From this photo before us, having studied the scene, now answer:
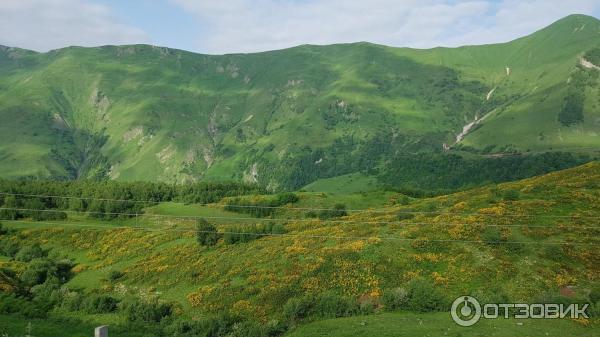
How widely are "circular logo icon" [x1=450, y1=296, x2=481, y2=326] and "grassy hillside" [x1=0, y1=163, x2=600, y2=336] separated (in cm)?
132

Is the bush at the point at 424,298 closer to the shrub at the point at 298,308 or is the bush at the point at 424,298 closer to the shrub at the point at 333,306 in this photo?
the shrub at the point at 333,306

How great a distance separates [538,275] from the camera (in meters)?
47.9

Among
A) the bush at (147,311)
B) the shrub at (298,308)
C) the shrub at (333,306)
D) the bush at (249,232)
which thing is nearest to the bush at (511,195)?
the bush at (249,232)

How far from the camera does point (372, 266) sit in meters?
55.4

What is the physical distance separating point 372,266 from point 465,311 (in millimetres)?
15466

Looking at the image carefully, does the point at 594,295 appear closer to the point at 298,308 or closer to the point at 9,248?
the point at 298,308

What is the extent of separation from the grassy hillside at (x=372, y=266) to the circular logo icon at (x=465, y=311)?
1.32 m

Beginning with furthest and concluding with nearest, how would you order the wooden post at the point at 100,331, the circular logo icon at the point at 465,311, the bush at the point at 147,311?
the bush at the point at 147,311 < the circular logo icon at the point at 465,311 < the wooden post at the point at 100,331

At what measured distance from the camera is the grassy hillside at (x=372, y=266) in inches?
1854

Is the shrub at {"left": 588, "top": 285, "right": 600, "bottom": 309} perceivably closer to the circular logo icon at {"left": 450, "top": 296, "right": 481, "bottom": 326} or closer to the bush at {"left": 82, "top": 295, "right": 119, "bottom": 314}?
the circular logo icon at {"left": 450, "top": 296, "right": 481, "bottom": 326}

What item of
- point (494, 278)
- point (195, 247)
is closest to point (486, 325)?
point (494, 278)

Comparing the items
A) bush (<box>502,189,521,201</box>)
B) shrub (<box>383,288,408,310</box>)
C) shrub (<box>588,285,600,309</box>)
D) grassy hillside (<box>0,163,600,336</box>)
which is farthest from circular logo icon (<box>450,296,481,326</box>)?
bush (<box>502,189,521,201</box>)

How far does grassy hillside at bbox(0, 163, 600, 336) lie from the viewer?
4709 centimetres

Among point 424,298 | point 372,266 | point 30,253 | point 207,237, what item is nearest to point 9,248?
point 30,253
